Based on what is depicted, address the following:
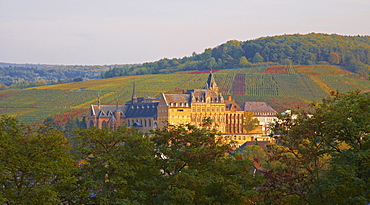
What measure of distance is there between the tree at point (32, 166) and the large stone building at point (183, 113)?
95309 millimetres

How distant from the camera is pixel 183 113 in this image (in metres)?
138

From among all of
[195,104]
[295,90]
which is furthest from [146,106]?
[295,90]

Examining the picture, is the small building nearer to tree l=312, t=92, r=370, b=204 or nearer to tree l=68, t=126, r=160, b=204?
tree l=68, t=126, r=160, b=204

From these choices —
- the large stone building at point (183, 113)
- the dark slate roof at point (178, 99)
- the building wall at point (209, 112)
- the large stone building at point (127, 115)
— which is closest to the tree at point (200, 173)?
the large stone building at point (183, 113)

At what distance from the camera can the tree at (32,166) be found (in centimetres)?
3434

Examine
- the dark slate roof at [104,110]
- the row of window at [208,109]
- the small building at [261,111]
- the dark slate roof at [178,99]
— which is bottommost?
the small building at [261,111]

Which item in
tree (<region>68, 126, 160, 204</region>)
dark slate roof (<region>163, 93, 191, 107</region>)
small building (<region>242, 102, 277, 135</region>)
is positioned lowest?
small building (<region>242, 102, 277, 135</region>)

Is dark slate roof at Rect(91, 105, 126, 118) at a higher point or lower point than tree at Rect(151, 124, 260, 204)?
lower

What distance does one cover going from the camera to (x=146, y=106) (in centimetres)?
14650

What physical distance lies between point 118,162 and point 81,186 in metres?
2.54

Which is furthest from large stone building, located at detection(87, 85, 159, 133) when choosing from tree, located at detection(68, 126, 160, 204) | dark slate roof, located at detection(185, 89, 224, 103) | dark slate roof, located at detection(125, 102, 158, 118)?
tree, located at detection(68, 126, 160, 204)

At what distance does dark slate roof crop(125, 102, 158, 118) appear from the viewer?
142m

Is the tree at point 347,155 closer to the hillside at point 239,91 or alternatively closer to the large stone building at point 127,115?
the large stone building at point 127,115

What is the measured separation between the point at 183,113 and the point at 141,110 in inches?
488
